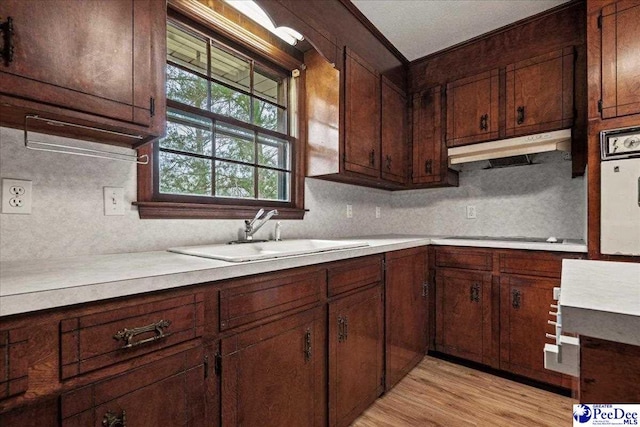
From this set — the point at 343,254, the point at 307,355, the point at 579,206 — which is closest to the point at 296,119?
the point at 343,254

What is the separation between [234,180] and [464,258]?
68.0 inches

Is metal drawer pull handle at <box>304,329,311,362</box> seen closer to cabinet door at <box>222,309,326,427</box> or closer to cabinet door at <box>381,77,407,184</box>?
cabinet door at <box>222,309,326,427</box>

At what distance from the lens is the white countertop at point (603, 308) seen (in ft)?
1.38

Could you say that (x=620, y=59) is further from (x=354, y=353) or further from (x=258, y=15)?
(x=354, y=353)

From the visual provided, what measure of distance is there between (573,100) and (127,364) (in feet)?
9.36

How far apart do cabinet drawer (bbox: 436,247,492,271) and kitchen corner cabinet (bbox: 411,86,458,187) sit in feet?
2.24

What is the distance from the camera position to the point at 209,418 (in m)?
1.00

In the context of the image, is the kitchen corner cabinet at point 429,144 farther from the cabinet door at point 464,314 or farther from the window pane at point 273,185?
the window pane at point 273,185

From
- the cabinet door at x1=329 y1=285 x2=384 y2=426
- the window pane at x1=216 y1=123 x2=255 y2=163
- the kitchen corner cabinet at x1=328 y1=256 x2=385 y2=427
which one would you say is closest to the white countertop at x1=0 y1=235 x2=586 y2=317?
the kitchen corner cabinet at x1=328 y1=256 x2=385 y2=427

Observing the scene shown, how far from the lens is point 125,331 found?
2.68 feet

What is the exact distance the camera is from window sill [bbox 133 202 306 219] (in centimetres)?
146

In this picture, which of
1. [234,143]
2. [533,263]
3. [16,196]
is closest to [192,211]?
[234,143]

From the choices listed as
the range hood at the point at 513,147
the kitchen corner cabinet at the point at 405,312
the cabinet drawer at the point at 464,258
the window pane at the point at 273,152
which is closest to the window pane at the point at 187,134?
the window pane at the point at 273,152

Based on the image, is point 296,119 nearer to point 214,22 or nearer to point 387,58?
point 214,22
